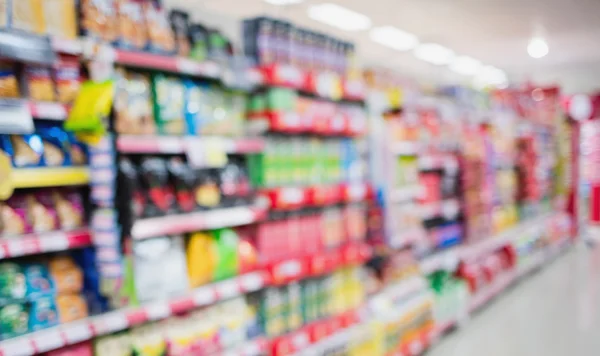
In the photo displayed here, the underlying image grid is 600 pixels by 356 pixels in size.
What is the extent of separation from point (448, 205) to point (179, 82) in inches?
131

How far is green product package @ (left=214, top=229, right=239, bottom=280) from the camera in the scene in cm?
269

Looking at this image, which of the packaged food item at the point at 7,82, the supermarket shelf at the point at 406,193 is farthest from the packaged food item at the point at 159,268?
the supermarket shelf at the point at 406,193

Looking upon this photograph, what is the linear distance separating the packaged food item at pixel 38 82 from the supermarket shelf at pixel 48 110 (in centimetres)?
3

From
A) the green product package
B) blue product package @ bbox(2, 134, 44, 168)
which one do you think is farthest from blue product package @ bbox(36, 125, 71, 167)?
the green product package

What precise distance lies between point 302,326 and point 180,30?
1.84m

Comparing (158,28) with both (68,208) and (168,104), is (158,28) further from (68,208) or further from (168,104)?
(68,208)

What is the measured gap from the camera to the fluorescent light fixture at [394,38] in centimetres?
842

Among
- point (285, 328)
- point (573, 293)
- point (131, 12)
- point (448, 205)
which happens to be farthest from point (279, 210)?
point (573, 293)

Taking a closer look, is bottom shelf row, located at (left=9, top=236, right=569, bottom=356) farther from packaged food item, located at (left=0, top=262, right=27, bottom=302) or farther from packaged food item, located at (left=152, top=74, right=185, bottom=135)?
packaged food item, located at (left=152, top=74, right=185, bottom=135)

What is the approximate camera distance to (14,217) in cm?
196

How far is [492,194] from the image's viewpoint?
21.1 ft

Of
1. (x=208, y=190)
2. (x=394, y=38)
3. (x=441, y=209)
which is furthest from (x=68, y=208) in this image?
(x=394, y=38)

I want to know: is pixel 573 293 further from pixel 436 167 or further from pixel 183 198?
pixel 183 198

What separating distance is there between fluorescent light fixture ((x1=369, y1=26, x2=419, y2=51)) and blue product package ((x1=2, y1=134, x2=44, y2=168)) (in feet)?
22.7
